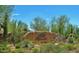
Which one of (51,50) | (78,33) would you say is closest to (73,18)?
(78,33)

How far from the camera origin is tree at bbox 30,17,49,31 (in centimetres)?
357

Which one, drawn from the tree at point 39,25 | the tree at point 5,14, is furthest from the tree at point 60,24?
the tree at point 5,14

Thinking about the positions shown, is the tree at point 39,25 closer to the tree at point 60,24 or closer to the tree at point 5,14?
the tree at point 60,24

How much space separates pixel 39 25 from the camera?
11.8ft

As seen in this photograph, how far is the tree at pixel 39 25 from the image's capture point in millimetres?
3568

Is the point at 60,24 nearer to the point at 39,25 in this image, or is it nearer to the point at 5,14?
the point at 39,25

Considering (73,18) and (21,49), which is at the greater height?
(73,18)

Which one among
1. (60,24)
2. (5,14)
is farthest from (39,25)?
(5,14)
